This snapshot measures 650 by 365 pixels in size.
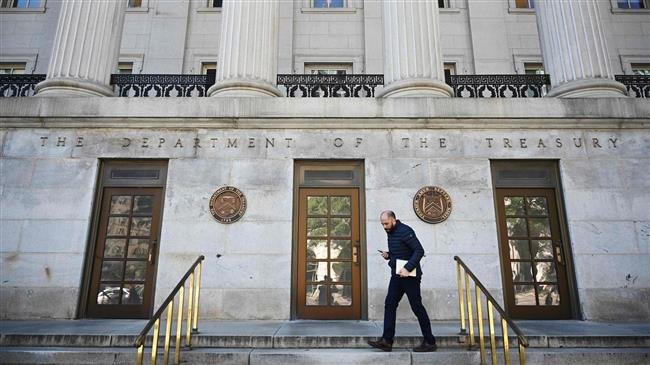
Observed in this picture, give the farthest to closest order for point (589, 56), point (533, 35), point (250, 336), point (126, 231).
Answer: point (533, 35)
point (589, 56)
point (126, 231)
point (250, 336)

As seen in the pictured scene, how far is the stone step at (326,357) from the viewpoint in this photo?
5793 millimetres

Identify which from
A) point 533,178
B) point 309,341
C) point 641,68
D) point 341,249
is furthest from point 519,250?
point 641,68

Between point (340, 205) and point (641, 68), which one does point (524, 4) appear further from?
point (340, 205)

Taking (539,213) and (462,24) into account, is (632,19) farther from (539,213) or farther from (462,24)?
(539,213)

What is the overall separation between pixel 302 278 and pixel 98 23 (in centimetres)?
738

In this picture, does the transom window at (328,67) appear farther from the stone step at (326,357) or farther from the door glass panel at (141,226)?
the stone step at (326,357)

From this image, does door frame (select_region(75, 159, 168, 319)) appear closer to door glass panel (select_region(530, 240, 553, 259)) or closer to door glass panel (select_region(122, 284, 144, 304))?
door glass panel (select_region(122, 284, 144, 304))

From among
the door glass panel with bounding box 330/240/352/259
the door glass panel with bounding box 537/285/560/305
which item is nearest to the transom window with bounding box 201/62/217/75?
the door glass panel with bounding box 330/240/352/259

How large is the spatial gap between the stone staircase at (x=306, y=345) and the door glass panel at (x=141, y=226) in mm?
1981

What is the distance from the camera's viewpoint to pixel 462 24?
56.3 ft

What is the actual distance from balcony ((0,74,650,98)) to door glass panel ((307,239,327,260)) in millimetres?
3359

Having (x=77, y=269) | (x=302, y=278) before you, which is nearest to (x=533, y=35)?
(x=302, y=278)

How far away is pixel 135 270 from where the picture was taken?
8898mm

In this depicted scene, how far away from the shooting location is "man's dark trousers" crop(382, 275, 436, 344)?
589 centimetres
